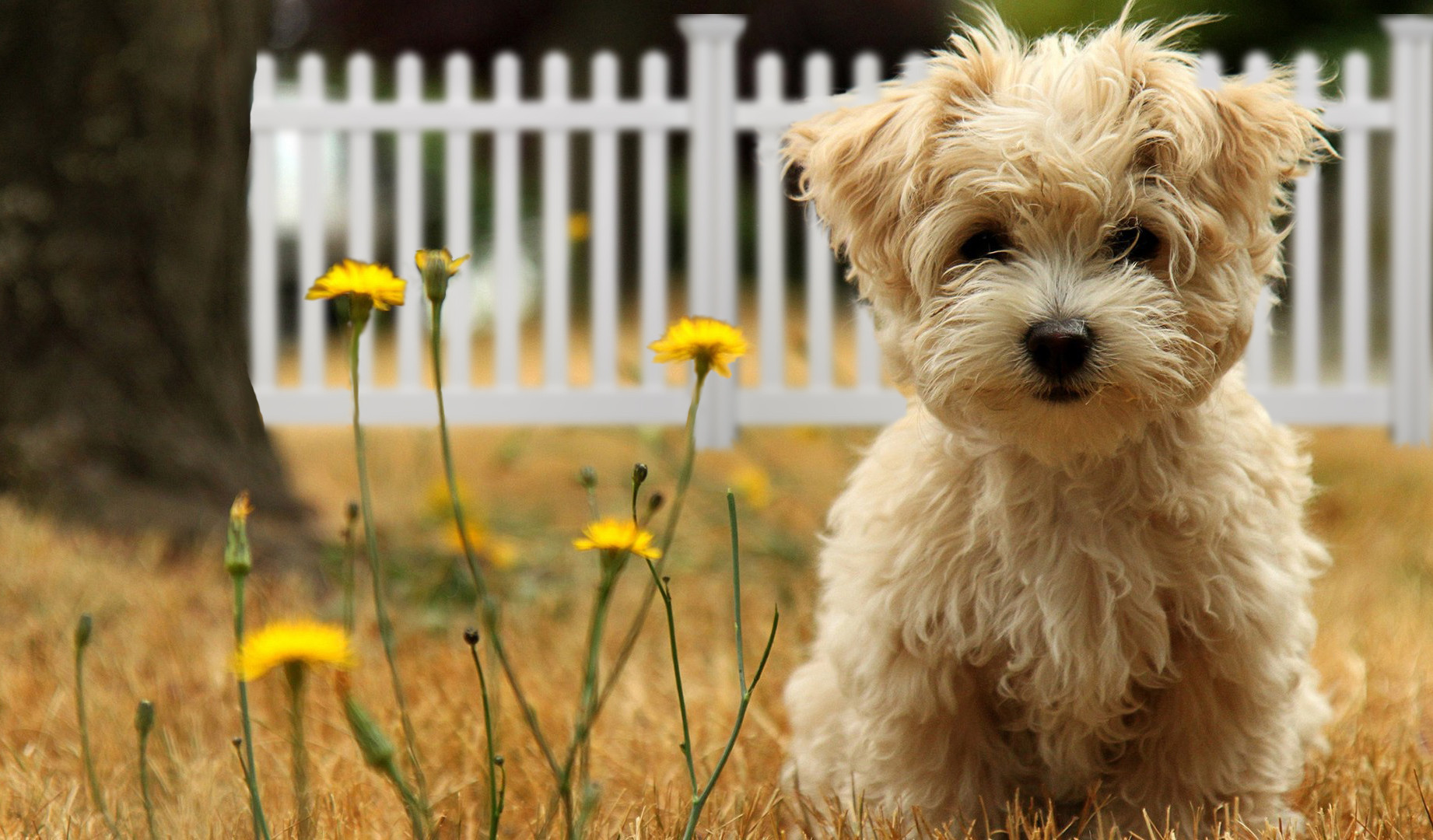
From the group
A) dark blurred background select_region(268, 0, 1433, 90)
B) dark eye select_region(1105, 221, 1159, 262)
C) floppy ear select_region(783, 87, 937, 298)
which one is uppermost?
dark blurred background select_region(268, 0, 1433, 90)

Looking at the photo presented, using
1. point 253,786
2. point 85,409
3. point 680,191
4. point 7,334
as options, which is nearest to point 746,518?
point 85,409

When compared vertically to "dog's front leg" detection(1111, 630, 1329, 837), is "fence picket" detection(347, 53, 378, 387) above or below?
above

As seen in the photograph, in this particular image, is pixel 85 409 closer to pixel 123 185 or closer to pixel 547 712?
pixel 123 185

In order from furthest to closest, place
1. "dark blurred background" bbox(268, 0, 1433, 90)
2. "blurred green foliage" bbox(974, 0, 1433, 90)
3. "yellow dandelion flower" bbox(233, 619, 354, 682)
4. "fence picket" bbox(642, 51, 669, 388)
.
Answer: "dark blurred background" bbox(268, 0, 1433, 90), "blurred green foliage" bbox(974, 0, 1433, 90), "fence picket" bbox(642, 51, 669, 388), "yellow dandelion flower" bbox(233, 619, 354, 682)

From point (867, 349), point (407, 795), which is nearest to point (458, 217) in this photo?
point (867, 349)

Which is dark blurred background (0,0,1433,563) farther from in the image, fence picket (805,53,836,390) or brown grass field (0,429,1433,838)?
fence picket (805,53,836,390)

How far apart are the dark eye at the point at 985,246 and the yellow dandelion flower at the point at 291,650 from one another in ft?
3.70

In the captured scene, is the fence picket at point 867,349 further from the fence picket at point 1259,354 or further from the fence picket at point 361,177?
the fence picket at point 361,177

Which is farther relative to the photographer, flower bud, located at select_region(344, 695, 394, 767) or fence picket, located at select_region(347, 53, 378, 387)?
fence picket, located at select_region(347, 53, 378, 387)

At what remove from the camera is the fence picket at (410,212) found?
663cm

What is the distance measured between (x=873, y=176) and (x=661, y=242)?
4612 millimetres

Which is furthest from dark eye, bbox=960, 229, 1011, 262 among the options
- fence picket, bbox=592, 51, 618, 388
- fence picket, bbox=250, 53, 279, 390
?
fence picket, bbox=250, 53, 279, 390

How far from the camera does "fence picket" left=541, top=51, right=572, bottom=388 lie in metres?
6.59

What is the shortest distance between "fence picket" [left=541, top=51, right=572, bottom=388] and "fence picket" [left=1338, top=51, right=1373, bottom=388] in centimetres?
397
